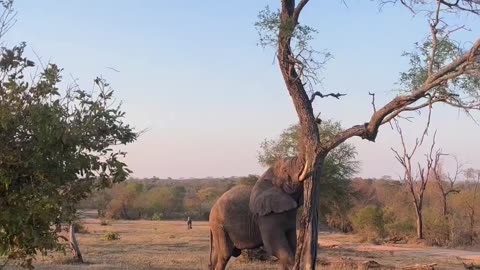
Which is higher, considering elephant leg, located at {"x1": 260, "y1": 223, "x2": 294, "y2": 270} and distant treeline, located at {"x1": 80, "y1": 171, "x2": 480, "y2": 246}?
distant treeline, located at {"x1": 80, "y1": 171, "x2": 480, "y2": 246}

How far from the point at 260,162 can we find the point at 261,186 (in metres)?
17.9

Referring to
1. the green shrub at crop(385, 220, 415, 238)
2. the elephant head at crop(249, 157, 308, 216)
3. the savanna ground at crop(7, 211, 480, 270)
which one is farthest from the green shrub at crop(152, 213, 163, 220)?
the elephant head at crop(249, 157, 308, 216)

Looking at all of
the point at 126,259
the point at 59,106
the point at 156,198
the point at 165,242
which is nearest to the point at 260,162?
the point at 165,242

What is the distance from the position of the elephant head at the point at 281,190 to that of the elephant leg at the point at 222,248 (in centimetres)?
115

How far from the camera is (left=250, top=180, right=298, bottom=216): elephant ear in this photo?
14414mm

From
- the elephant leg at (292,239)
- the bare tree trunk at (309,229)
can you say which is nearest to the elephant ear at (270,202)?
the elephant leg at (292,239)

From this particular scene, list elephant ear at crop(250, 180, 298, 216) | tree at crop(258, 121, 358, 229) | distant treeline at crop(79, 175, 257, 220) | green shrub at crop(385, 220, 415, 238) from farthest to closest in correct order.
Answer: distant treeline at crop(79, 175, 257, 220), green shrub at crop(385, 220, 415, 238), tree at crop(258, 121, 358, 229), elephant ear at crop(250, 180, 298, 216)

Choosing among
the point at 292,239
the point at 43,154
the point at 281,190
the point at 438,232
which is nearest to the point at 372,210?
the point at 438,232

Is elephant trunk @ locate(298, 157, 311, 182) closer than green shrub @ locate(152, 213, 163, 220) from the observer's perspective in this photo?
Yes

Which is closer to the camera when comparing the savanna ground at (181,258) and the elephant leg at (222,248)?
the elephant leg at (222,248)

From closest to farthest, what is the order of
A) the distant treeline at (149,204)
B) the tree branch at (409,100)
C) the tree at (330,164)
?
the tree branch at (409,100)
the tree at (330,164)
the distant treeline at (149,204)

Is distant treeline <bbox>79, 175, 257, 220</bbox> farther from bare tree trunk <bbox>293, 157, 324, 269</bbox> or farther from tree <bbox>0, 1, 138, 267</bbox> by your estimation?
tree <bbox>0, 1, 138, 267</bbox>

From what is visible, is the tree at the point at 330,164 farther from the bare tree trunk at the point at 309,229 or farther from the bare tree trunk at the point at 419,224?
the bare tree trunk at the point at 309,229

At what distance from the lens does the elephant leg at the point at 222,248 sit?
15613 mm
